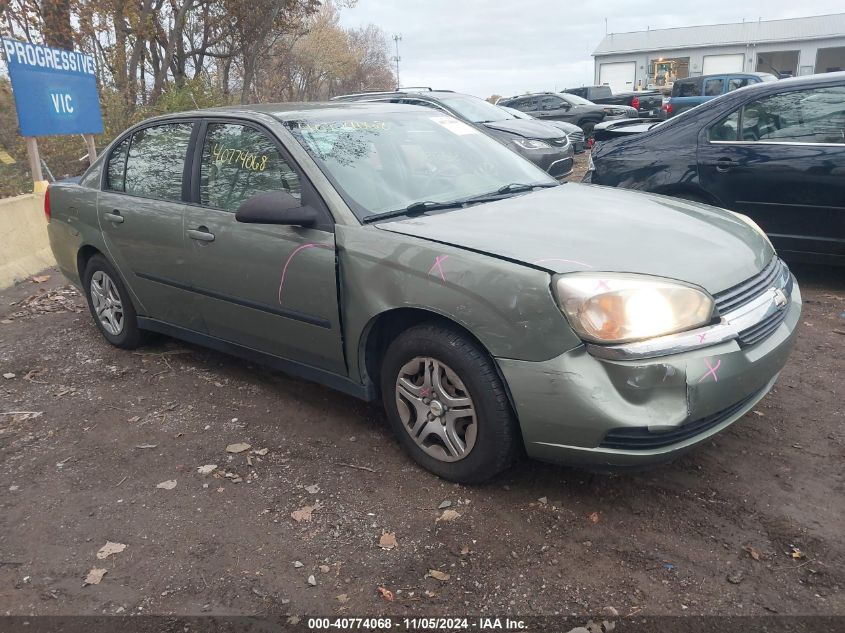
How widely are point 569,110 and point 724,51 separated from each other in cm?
3384

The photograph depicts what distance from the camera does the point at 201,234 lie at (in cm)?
397

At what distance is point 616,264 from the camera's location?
Answer: 2.73 m

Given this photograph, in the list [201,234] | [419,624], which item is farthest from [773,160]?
[419,624]

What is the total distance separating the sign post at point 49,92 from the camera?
26.2 ft

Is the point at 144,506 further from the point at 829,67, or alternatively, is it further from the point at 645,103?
the point at 829,67

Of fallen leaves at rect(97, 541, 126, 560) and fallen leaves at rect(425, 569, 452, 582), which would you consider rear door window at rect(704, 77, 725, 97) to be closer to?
fallen leaves at rect(425, 569, 452, 582)

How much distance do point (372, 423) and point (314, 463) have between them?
483 mm

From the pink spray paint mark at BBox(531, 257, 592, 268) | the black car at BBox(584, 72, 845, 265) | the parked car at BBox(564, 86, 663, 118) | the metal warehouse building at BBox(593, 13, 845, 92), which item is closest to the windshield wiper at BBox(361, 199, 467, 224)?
the pink spray paint mark at BBox(531, 257, 592, 268)

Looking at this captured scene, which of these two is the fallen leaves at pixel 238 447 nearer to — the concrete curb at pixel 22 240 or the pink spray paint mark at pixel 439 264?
the pink spray paint mark at pixel 439 264

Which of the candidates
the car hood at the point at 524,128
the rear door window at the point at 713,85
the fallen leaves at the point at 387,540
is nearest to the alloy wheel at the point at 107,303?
the fallen leaves at the point at 387,540

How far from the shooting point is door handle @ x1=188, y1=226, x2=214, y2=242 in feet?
12.9

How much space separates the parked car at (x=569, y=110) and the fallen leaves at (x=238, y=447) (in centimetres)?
1684

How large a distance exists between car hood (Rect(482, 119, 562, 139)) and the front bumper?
7962mm

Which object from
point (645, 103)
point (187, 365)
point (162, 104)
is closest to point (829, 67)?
point (645, 103)
